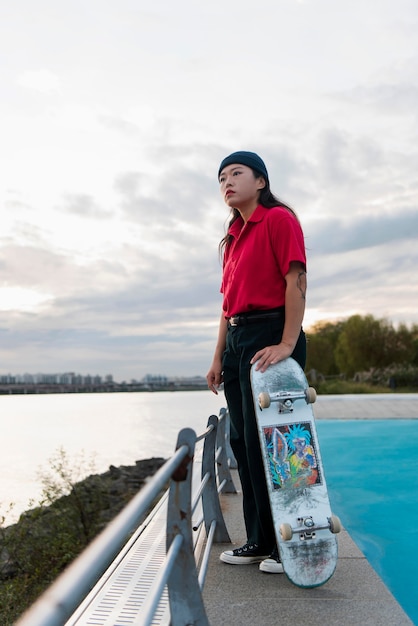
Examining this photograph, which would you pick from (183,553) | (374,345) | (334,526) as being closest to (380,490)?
(334,526)

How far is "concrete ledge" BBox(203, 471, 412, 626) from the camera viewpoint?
2.25m

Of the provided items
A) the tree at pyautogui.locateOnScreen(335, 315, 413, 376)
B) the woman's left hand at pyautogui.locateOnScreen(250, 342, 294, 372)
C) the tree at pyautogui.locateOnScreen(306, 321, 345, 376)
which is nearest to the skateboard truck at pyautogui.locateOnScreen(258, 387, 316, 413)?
the woman's left hand at pyautogui.locateOnScreen(250, 342, 294, 372)

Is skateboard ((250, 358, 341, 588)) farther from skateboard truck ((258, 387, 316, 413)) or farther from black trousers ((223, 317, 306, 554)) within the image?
black trousers ((223, 317, 306, 554))

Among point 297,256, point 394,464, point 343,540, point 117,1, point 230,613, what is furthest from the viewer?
point 394,464

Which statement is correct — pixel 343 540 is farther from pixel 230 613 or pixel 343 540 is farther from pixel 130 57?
pixel 130 57

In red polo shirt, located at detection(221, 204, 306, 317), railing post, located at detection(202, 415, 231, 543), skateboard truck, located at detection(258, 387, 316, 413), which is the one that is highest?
red polo shirt, located at detection(221, 204, 306, 317)

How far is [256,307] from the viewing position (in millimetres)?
2730

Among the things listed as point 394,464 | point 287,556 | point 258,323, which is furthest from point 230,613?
point 394,464

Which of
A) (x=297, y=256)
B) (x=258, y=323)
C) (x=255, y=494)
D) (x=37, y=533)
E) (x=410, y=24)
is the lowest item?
(x=37, y=533)

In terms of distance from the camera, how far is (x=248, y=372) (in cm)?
271

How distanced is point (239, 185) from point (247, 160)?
0.11m

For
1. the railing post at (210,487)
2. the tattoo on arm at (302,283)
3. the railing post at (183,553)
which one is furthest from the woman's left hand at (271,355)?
the railing post at (183,553)

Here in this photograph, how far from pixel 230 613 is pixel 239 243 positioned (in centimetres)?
148

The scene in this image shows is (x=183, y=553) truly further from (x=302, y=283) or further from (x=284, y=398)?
(x=302, y=283)
